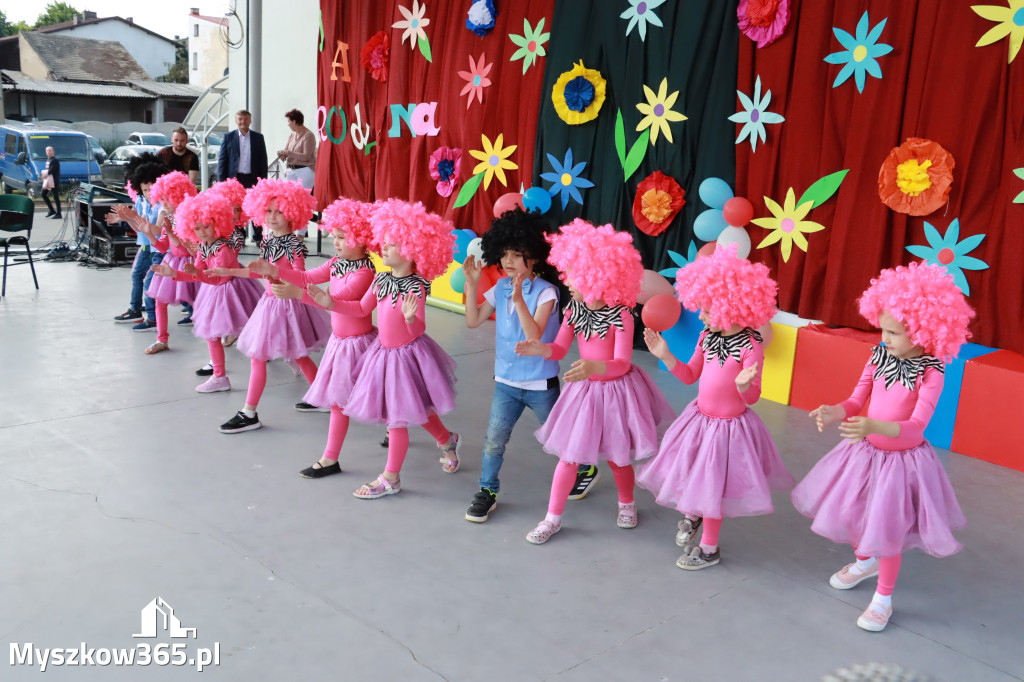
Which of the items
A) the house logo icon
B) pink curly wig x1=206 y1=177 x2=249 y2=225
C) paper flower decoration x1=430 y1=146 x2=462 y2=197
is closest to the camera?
the house logo icon

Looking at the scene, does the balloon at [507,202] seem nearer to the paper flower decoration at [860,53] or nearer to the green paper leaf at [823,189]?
the green paper leaf at [823,189]

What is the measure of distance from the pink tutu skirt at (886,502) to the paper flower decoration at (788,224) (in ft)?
8.37

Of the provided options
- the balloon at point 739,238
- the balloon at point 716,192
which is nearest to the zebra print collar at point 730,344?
the balloon at point 739,238

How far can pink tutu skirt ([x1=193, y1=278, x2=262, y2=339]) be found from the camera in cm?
524

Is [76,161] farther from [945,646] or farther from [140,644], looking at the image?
[945,646]

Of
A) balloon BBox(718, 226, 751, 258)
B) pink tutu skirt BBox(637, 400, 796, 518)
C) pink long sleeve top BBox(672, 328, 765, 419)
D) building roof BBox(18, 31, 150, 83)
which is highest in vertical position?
building roof BBox(18, 31, 150, 83)

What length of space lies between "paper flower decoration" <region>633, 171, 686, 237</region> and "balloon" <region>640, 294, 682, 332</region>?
1.24 meters

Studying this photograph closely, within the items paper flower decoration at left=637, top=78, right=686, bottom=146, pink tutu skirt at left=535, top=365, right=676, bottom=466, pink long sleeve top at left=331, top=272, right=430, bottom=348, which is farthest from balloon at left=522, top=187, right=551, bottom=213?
pink tutu skirt at left=535, top=365, right=676, bottom=466

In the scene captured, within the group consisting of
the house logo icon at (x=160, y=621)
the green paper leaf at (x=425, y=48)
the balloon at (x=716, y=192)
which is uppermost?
the green paper leaf at (x=425, y=48)

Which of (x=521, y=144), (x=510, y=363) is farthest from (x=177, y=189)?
(x=510, y=363)

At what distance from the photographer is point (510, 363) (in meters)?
3.63

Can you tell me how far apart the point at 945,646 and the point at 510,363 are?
1.96 m

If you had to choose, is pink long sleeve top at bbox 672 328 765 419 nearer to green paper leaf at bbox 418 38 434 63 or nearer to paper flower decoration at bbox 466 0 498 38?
paper flower decoration at bbox 466 0 498 38

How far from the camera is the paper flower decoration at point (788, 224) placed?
17.3 ft
